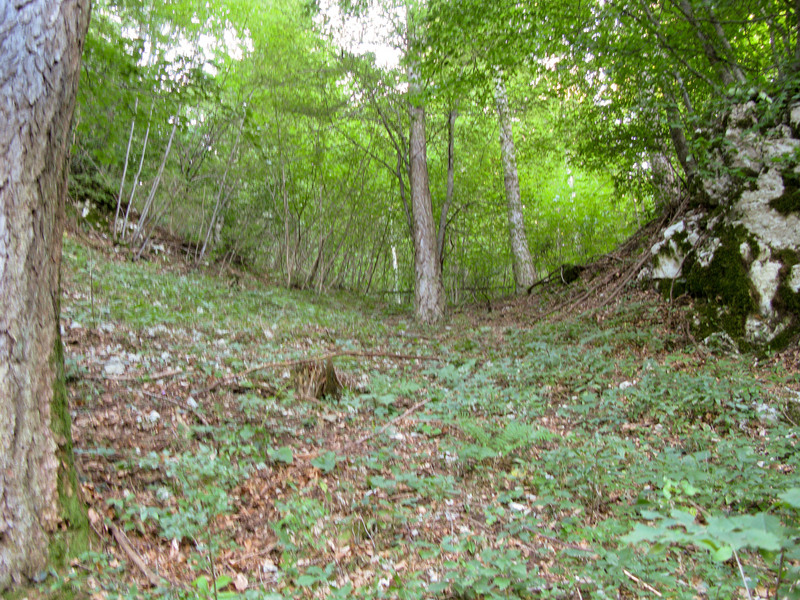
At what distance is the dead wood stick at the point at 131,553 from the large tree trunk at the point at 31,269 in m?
0.30

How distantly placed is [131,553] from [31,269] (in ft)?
4.68

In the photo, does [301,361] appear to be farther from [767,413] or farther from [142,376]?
[767,413]

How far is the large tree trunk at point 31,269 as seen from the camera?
2.17m

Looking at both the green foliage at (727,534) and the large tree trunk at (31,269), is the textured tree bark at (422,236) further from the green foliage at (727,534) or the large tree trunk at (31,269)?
the green foliage at (727,534)

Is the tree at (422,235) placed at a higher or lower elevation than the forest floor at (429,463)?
higher

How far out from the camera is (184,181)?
12188 millimetres

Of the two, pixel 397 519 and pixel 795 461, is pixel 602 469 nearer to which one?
pixel 795 461

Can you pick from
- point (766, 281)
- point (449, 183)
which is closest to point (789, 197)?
point (766, 281)

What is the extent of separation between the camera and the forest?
2525mm

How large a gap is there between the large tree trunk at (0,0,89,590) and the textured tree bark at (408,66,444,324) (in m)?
9.04

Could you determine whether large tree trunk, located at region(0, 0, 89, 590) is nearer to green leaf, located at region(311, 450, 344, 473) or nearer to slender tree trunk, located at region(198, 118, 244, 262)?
green leaf, located at region(311, 450, 344, 473)

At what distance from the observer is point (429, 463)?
3.91m

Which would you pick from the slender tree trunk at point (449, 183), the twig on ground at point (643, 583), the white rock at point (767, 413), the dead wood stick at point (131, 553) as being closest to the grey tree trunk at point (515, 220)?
the slender tree trunk at point (449, 183)

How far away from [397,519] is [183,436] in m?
1.75
